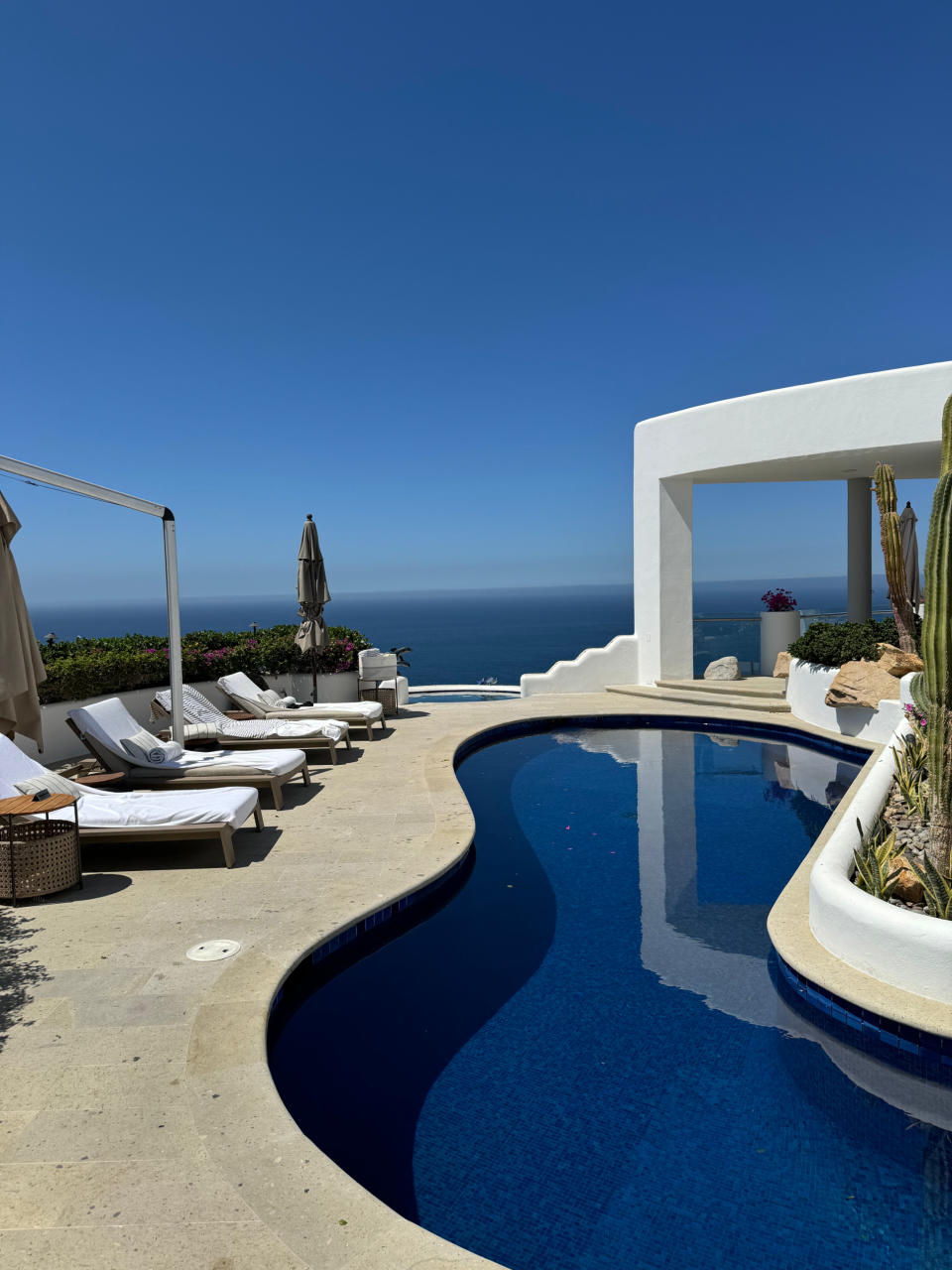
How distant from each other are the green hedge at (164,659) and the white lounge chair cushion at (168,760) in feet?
7.00

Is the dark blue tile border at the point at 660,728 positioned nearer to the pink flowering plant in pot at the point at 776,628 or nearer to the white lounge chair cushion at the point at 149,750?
the white lounge chair cushion at the point at 149,750

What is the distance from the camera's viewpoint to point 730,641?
16047 mm

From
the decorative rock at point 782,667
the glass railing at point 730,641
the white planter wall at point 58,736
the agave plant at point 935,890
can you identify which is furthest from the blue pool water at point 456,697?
the agave plant at point 935,890

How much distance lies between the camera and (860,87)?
14922 millimetres

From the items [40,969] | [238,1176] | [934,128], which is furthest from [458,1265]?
[934,128]

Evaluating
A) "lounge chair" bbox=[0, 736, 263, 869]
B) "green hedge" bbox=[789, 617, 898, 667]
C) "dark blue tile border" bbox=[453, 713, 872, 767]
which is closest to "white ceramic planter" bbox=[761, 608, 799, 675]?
"green hedge" bbox=[789, 617, 898, 667]

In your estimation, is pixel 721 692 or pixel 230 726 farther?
pixel 721 692

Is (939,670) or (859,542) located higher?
(859,542)

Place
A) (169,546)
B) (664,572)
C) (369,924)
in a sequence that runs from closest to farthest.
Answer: (369,924) → (169,546) → (664,572)

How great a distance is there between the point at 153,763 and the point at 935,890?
638 centimetres

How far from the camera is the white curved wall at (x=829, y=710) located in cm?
1000

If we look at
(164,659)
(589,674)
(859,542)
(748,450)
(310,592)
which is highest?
(748,450)

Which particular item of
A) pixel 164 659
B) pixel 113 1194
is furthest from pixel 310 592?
pixel 113 1194

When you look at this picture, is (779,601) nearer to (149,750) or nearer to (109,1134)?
(149,750)
